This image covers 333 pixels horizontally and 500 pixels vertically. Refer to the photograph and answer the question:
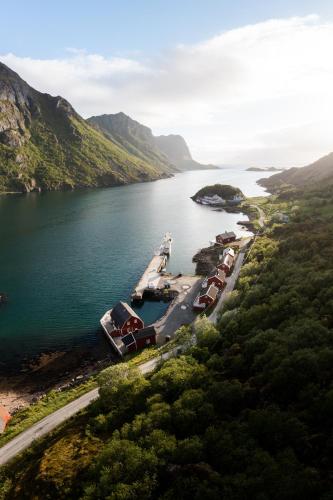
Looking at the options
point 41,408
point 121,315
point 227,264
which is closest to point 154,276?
point 227,264

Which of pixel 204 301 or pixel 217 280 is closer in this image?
pixel 204 301

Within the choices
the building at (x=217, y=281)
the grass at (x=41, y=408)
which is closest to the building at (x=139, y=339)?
the grass at (x=41, y=408)

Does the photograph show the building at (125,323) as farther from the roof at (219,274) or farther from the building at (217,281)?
the roof at (219,274)

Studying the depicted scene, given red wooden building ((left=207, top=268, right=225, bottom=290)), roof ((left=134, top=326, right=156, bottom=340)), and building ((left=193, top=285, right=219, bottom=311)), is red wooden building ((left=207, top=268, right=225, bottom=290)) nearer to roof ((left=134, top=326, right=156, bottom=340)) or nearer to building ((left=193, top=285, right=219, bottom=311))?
building ((left=193, top=285, right=219, bottom=311))

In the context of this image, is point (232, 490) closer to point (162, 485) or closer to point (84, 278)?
point (162, 485)

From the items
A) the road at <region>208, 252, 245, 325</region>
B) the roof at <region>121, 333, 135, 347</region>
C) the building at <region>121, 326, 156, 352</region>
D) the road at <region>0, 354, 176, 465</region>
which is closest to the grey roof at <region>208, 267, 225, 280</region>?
the road at <region>208, 252, 245, 325</region>

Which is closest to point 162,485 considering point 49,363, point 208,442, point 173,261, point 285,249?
point 208,442

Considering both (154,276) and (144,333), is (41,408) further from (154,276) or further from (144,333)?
(154,276)
